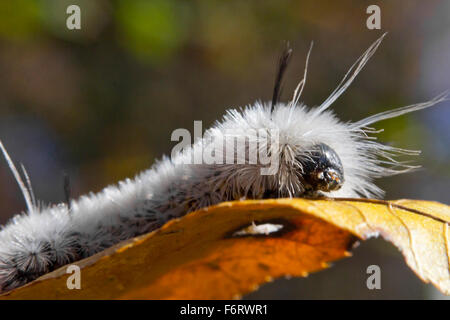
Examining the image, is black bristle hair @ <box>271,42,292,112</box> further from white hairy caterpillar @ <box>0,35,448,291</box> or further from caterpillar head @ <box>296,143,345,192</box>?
caterpillar head @ <box>296,143,345,192</box>

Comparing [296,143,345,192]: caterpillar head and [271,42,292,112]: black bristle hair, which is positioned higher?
[271,42,292,112]: black bristle hair

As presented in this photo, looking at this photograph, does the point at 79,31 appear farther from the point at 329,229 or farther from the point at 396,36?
the point at 329,229

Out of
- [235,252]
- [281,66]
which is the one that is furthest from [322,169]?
[235,252]

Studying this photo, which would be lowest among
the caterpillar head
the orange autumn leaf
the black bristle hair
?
the orange autumn leaf

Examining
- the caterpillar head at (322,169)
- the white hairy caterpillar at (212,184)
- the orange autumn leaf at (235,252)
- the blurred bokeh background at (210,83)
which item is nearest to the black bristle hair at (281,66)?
the white hairy caterpillar at (212,184)

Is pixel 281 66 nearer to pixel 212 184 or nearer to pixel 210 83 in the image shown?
pixel 212 184

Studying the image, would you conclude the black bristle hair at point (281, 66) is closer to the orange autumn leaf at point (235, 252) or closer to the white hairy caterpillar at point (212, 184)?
the white hairy caterpillar at point (212, 184)

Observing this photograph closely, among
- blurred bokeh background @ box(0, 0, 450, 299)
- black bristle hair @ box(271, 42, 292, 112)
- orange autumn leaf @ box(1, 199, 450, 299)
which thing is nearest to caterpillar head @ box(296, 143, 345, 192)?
black bristle hair @ box(271, 42, 292, 112)
